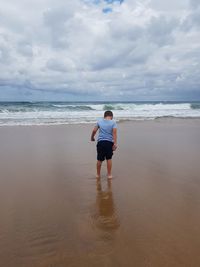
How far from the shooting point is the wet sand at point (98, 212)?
120 inches

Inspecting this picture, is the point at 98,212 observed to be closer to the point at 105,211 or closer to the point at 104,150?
the point at 105,211

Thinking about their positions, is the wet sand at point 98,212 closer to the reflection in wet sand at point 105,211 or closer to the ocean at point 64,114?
the reflection in wet sand at point 105,211

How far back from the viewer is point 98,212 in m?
4.22

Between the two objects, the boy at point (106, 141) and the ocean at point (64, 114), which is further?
the ocean at point (64, 114)

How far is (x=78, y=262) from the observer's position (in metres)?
2.92

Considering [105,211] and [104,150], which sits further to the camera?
[104,150]

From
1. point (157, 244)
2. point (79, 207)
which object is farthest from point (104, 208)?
point (157, 244)

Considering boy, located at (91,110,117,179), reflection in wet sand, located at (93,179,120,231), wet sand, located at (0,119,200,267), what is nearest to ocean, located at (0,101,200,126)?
wet sand, located at (0,119,200,267)

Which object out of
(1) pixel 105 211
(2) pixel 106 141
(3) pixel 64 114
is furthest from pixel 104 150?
(3) pixel 64 114

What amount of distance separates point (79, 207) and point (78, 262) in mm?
1478

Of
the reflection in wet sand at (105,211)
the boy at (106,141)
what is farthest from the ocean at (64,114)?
the reflection in wet sand at (105,211)

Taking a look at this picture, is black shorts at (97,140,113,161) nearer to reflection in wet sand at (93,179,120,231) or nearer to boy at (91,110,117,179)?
boy at (91,110,117,179)

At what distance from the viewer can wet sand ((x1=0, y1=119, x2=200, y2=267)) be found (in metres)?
3.06

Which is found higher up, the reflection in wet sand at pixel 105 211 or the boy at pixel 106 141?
the boy at pixel 106 141
